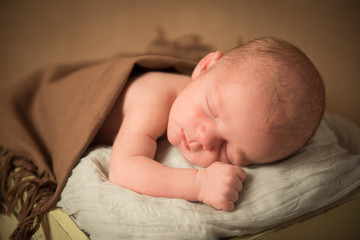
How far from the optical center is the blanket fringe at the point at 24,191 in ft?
2.57

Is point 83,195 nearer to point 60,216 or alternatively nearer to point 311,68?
point 60,216

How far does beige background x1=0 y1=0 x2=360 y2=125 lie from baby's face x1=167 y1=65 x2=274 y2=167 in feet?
3.30

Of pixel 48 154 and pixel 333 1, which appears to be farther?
pixel 333 1

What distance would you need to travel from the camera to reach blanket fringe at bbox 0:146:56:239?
0.78 m

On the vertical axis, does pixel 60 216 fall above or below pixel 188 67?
below

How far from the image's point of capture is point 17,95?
129cm

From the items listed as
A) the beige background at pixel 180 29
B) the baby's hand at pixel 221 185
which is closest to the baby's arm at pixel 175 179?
the baby's hand at pixel 221 185

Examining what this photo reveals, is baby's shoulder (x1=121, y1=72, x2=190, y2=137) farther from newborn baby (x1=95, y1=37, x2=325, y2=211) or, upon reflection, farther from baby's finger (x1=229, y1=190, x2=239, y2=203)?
baby's finger (x1=229, y1=190, x2=239, y2=203)

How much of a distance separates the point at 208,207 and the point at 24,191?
0.52 meters

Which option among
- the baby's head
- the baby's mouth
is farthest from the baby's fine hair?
the baby's mouth

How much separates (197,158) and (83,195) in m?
0.29

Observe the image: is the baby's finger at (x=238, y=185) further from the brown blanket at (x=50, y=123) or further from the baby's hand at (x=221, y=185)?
the brown blanket at (x=50, y=123)

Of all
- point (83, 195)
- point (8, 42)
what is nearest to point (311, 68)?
point (83, 195)

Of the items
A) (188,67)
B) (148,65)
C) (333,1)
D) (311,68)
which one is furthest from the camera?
(333,1)
